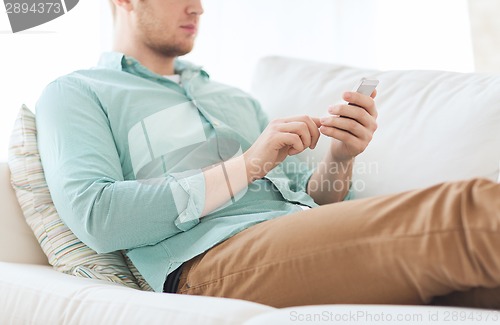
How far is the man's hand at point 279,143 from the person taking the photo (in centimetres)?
121

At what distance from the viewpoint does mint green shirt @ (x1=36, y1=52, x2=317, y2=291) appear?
1159 millimetres

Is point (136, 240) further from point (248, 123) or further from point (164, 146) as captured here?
point (248, 123)

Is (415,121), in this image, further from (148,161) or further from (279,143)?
(148,161)

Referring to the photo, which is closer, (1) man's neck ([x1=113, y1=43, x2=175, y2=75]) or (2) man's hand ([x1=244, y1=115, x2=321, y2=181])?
(2) man's hand ([x1=244, y1=115, x2=321, y2=181])

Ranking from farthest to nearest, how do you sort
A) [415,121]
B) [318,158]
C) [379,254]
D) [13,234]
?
[318,158] → [415,121] → [13,234] → [379,254]

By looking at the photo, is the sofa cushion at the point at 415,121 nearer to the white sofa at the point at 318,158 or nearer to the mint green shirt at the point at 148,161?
the white sofa at the point at 318,158

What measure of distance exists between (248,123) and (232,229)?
50 cm

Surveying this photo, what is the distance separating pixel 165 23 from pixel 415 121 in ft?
2.21

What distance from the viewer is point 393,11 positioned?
274 cm

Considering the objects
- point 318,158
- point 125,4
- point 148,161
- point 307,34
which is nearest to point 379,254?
point 148,161

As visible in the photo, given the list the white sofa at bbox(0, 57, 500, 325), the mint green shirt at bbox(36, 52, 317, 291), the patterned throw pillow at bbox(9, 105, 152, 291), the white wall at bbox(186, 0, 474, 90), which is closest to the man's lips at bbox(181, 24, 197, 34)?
the mint green shirt at bbox(36, 52, 317, 291)

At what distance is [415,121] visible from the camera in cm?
149

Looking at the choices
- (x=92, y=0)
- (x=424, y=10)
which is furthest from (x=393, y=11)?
→ (x=92, y=0)

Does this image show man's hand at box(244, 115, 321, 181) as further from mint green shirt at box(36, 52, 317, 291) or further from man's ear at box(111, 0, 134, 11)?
man's ear at box(111, 0, 134, 11)
